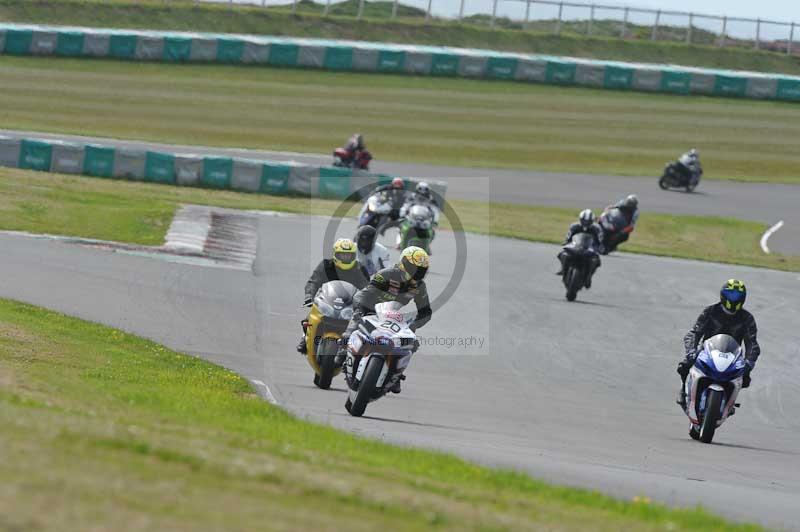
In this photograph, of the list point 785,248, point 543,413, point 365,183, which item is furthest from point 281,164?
point 543,413

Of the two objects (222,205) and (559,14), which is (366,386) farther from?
(559,14)

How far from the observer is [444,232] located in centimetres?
3684

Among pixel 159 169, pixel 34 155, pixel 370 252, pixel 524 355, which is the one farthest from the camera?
pixel 159 169

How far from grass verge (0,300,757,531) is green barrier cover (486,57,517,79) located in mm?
50861

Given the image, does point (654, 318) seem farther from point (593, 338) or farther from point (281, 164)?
point (281, 164)

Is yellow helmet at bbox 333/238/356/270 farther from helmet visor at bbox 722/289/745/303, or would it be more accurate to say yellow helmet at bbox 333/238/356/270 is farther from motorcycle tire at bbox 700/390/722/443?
motorcycle tire at bbox 700/390/722/443

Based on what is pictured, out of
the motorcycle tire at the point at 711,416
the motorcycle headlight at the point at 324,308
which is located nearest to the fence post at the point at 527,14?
the motorcycle headlight at the point at 324,308

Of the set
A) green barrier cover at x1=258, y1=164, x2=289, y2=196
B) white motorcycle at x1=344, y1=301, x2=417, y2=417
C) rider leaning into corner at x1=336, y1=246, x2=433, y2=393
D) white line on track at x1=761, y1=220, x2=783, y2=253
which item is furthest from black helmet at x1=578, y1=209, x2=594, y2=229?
green barrier cover at x1=258, y1=164, x2=289, y2=196

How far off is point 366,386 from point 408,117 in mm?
44048

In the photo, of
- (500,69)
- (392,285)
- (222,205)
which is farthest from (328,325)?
(500,69)

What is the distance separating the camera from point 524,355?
66.4ft

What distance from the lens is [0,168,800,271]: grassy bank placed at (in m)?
29.6

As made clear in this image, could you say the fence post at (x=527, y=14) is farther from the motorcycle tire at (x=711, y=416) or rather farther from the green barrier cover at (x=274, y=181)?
the motorcycle tire at (x=711, y=416)

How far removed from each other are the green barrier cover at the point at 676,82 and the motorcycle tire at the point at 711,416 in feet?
163
